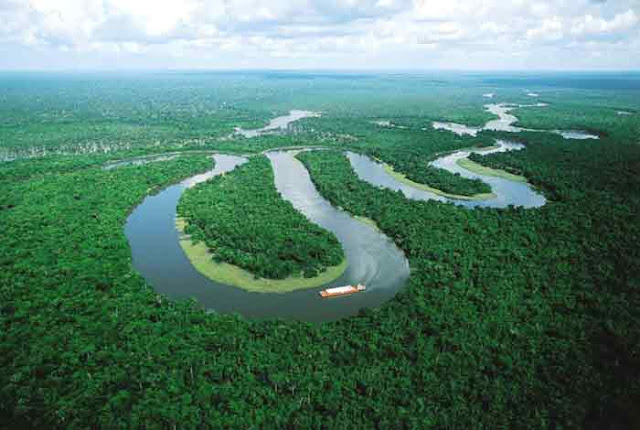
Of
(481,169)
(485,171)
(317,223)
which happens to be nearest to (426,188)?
(485,171)

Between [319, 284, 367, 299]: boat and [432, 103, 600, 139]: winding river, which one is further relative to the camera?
[432, 103, 600, 139]: winding river

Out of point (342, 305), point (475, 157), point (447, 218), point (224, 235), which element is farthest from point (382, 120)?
point (342, 305)

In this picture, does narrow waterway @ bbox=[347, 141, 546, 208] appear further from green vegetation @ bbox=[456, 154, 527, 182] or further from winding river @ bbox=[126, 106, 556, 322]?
green vegetation @ bbox=[456, 154, 527, 182]

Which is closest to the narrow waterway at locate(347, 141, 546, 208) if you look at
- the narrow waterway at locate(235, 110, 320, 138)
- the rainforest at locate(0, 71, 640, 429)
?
the rainforest at locate(0, 71, 640, 429)

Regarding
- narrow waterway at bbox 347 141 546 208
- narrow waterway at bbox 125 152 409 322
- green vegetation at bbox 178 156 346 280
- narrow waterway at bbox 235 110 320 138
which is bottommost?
narrow waterway at bbox 125 152 409 322

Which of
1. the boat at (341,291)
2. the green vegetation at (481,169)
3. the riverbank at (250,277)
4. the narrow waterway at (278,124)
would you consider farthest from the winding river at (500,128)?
the boat at (341,291)

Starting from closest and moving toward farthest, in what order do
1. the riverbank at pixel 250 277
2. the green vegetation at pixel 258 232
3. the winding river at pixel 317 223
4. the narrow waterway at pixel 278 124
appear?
the winding river at pixel 317 223 → the riverbank at pixel 250 277 → the green vegetation at pixel 258 232 → the narrow waterway at pixel 278 124

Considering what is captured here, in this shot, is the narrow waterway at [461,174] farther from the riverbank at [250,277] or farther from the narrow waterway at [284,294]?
the riverbank at [250,277]
